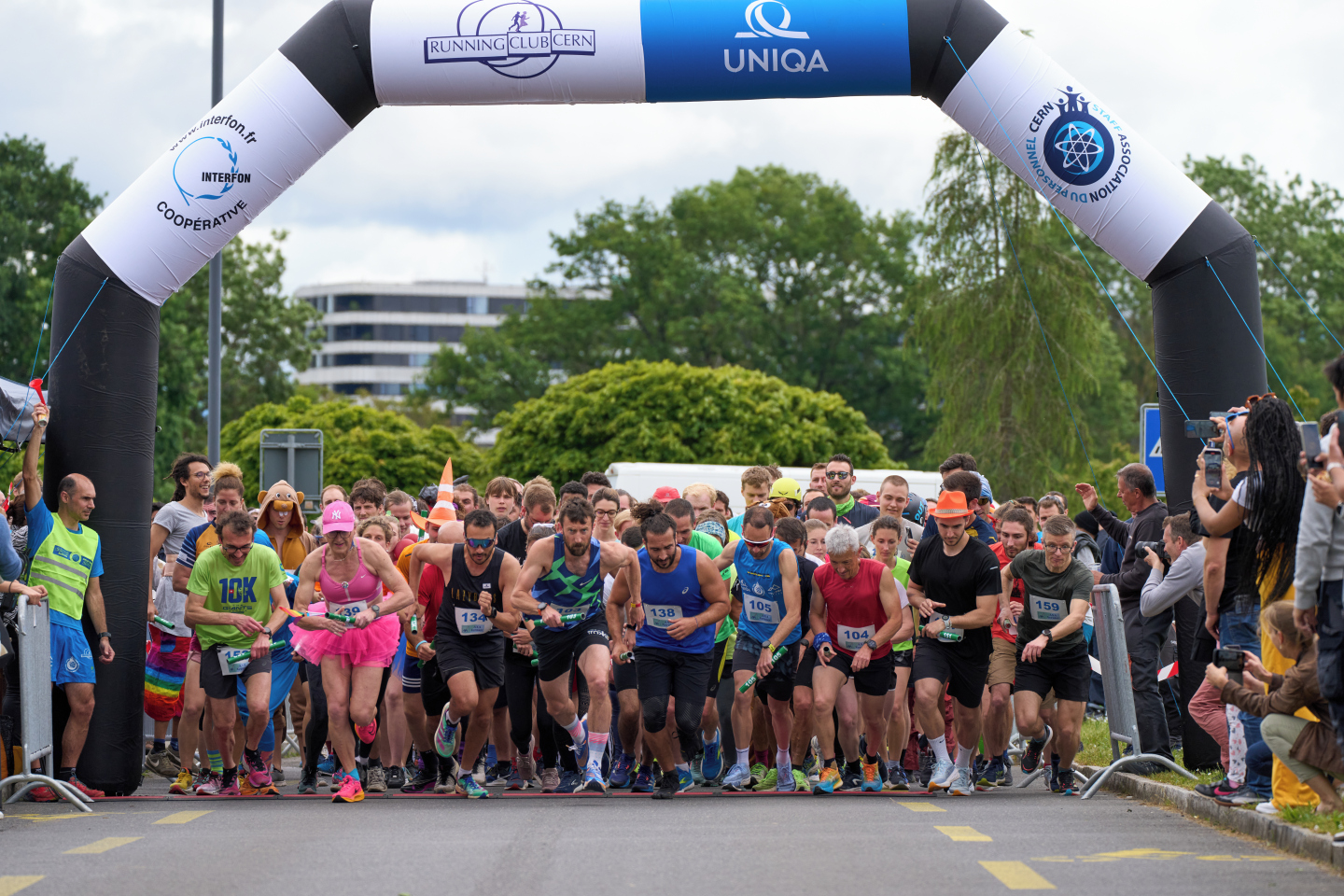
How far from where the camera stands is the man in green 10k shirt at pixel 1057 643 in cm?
1048

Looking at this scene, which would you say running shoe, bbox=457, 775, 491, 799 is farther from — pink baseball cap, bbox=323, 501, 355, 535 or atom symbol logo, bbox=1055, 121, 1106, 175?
atom symbol logo, bbox=1055, 121, 1106, 175

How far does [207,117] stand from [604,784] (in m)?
5.52

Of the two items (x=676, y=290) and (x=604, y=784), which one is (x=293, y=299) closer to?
(x=676, y=290)

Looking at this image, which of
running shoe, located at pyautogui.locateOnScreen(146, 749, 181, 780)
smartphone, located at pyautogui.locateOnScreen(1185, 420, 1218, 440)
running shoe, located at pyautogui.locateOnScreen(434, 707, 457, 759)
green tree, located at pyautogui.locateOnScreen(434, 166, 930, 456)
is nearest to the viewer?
smartphone, located at pyautogui.locateOnScreen(1185, 420, 1218, 440)

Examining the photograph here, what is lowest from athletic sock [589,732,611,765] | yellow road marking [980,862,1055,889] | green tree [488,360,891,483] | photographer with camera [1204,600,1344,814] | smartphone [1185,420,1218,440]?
yellow road marking [980,862,1055,889]

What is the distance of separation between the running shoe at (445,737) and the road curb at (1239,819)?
4.50 metres

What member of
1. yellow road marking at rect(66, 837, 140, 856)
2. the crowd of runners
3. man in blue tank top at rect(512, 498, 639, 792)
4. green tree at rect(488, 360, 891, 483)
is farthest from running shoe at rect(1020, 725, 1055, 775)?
green tree at rect(488, 360, 891, 483)

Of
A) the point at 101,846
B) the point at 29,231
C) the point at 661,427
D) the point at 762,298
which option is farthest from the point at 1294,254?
the point at 101,846

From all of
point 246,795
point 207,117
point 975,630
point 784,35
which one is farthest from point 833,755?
point 207,117

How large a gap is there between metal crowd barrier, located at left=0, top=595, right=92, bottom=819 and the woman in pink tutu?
1.59 m

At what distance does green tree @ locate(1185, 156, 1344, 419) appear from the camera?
186 feet

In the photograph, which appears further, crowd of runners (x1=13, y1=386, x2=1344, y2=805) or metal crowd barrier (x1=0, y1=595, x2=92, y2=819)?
crowd of runners (x1=13, y1=386, x2=1344, y2=805)

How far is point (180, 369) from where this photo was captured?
41.9 m

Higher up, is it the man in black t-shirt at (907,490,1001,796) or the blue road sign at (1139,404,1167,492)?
the blue road sign at (1139,404,1167,492)
